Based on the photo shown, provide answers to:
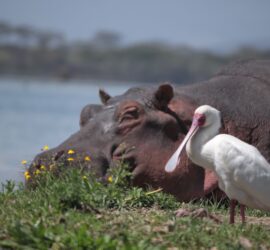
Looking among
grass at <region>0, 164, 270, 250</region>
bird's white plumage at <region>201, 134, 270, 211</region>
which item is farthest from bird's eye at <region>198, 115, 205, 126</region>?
grass at <region>0, 164, 270, 250</region>

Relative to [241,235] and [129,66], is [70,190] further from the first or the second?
[129,66]

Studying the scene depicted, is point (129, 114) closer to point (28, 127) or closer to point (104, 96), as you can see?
point (104, 96)

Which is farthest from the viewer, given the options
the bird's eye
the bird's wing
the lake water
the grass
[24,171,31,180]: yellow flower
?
the lake water

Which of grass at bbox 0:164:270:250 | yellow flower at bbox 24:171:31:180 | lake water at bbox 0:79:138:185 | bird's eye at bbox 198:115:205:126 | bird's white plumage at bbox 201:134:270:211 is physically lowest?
lake water at bbox 0:79:138:185

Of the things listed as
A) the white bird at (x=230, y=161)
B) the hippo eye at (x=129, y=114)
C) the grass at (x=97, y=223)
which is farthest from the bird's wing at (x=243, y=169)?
the hippo eye at (x=129, y=114)

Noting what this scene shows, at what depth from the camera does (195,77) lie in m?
71.1

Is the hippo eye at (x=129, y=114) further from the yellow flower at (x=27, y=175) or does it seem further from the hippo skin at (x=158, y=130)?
the yellow flower at (x=27, y=175)

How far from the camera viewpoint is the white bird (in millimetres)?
5621

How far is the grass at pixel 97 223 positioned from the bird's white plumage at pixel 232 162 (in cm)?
22

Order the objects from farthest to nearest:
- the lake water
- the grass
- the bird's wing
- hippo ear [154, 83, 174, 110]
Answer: the lake water, hippo ear [154, 83, 174, 110], the bird's wing, the grass

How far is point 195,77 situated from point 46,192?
6549 cm

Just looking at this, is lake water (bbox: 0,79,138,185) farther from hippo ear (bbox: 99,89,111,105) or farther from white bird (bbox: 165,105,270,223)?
white bird (bbox: 165,105,270,223)

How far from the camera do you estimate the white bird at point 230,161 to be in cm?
562

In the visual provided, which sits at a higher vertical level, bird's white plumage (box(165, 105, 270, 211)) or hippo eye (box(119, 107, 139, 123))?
hippo eye (box(119, 107, 139, 123))
